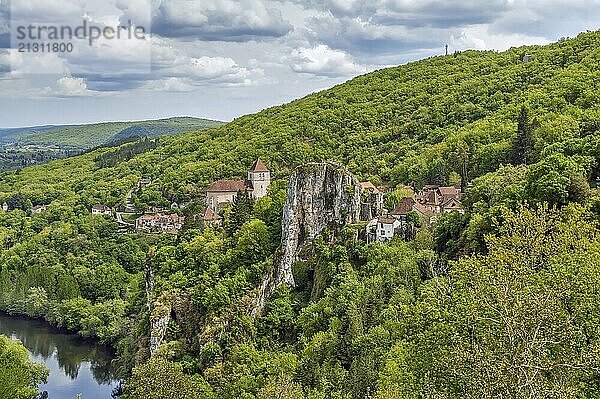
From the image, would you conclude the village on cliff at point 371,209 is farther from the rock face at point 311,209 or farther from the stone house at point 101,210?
the stone house at point 101,210

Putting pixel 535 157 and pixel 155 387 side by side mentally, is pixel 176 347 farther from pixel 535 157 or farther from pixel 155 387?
pixel 535 157

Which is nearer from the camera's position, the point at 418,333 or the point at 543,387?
the point at 543,387

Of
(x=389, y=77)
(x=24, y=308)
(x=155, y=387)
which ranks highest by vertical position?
(x=389, y=77)

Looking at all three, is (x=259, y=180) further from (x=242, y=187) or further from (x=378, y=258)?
(x=378, y=258)

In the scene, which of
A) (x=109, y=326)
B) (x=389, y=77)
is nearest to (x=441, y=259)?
(x=109, y=326)

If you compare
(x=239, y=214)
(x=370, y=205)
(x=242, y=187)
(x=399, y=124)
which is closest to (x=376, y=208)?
(x=370, y=205)

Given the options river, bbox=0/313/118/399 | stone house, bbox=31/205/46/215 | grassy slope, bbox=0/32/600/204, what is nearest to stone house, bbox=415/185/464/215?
grassy slope, bbox=0/32/600/204
